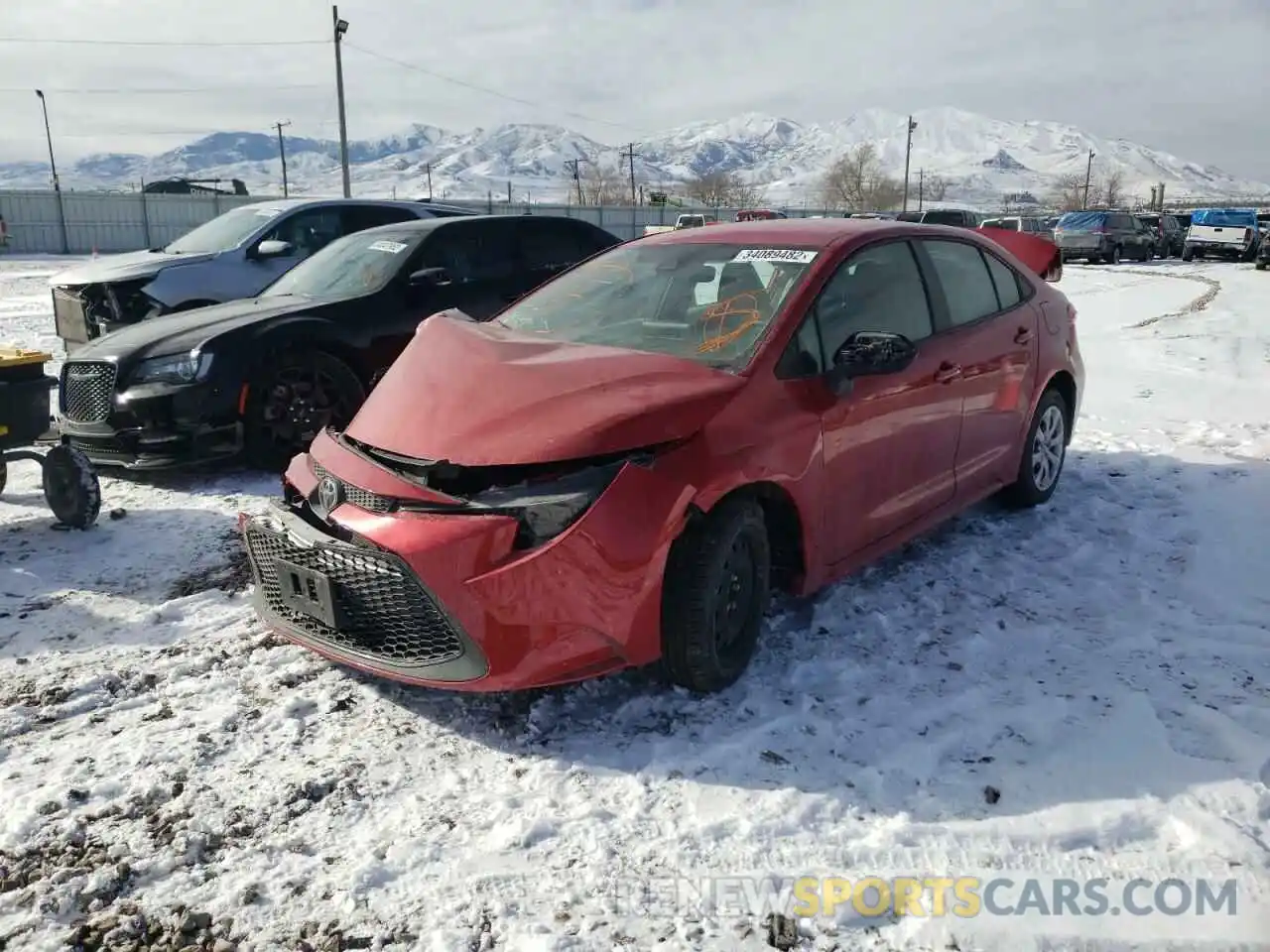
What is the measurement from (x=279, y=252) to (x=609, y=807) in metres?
7.16

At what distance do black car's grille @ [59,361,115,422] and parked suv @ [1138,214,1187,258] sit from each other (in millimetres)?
34177

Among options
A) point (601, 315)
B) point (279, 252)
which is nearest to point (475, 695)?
point (601, 315)

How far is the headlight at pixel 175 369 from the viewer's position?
5.55 m

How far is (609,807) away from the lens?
106 inches

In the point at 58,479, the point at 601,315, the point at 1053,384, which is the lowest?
the point at 58,479

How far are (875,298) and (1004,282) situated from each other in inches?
54.6

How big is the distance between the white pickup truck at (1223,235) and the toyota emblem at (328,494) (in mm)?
33757

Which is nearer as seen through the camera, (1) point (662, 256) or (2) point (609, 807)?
(2) point (609, 807)

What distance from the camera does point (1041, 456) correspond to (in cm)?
520

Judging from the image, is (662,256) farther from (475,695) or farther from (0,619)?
(0,619)

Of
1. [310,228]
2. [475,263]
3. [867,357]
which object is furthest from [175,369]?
[310,228]

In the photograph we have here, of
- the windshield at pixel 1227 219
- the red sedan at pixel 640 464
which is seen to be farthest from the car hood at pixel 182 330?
the windshield at pixel 1227 219

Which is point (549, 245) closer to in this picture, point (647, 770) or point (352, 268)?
point (352, 268)

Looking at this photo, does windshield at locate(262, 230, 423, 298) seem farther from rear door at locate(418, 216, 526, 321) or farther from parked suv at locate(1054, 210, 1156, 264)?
parked suv at locate(1054, 210, 1156, 264)
